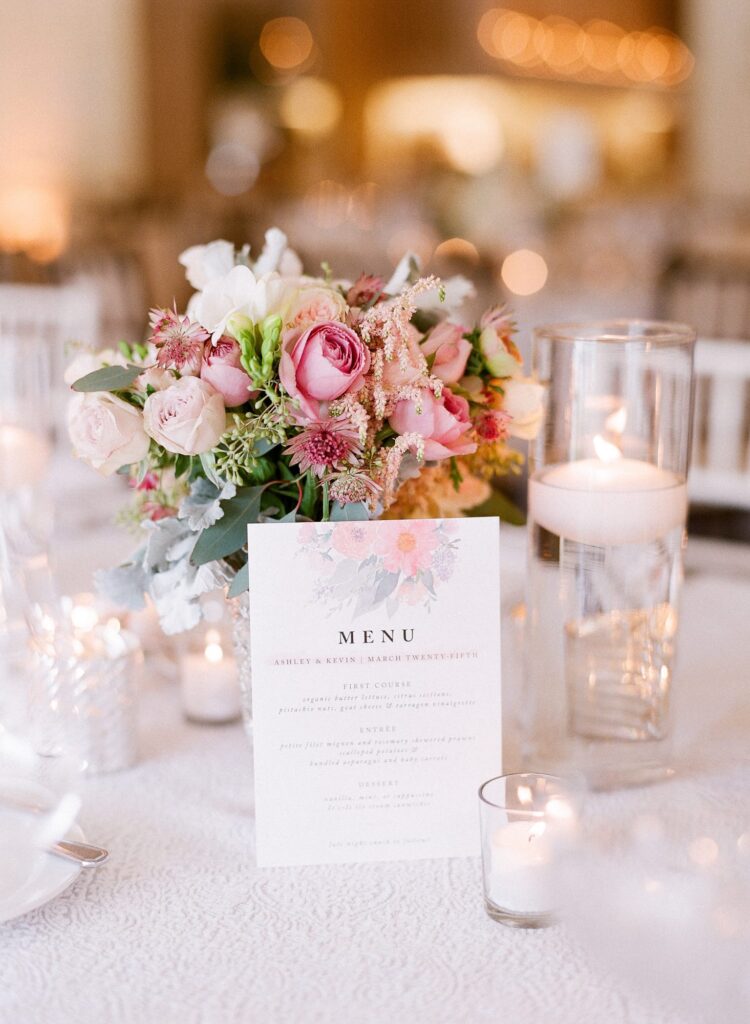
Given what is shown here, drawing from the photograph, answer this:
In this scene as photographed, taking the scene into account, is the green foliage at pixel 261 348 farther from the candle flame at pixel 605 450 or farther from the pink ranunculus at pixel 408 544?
the candle flame at pixel 605 450

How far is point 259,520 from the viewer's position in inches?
29.7

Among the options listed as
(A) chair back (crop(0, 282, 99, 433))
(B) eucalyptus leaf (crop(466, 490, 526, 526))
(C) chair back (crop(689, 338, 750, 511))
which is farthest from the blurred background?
(B) eucalyptus leaf (crop(466, 490, 526, 526))

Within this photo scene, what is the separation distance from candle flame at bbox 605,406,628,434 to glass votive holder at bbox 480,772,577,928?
307 millimetres

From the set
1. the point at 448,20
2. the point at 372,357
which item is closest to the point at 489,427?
the point at 372,357

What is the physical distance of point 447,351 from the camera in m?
0.77

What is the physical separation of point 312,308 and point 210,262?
130 millimetres

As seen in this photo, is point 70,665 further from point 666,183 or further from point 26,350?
point 666,183

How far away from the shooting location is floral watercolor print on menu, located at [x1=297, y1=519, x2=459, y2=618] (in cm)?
71

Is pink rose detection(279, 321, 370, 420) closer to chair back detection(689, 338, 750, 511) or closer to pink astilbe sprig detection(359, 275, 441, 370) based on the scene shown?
pink astilbe sprig detection(359, 275, 441, 370)

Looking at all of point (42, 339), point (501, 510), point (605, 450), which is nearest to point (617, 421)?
point (605, 450)

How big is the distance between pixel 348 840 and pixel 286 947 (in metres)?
0.11

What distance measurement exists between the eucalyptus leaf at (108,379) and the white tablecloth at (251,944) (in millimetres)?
309

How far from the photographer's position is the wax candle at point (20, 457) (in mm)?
1225

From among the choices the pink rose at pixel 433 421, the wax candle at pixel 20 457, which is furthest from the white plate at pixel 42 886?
the wax candle at pixel 20 457
